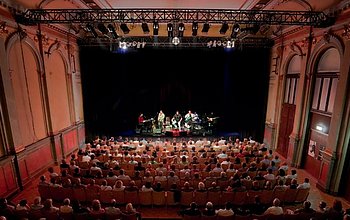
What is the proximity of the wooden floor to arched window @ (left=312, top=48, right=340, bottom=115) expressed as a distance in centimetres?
336

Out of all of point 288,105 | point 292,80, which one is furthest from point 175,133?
point 292,80

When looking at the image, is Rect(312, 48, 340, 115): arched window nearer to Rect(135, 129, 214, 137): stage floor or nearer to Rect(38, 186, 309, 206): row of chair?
Rect(38, 186, 309, 206): row of chair

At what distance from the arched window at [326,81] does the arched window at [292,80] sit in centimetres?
185

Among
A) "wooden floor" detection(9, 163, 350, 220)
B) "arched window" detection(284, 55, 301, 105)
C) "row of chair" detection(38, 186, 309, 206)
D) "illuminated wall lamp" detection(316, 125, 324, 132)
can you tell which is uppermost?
"arched window" detection(284, 55, 301, 105)

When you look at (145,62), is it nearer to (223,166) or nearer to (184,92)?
(184,92)

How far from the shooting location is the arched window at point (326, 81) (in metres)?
9.62

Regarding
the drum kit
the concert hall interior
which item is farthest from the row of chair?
the drum kit

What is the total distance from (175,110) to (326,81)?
37.8 ft

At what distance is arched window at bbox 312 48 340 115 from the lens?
9.62 metres

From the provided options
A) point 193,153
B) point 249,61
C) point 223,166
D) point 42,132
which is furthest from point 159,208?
point 249,61

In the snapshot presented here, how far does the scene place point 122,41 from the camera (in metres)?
14.0

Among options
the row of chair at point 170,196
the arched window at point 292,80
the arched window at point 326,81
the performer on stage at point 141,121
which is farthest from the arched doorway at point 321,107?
the performer on stage at point 141,121

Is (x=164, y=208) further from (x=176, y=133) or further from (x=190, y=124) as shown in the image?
(x=190, y=124)

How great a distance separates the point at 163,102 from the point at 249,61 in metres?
7.54
